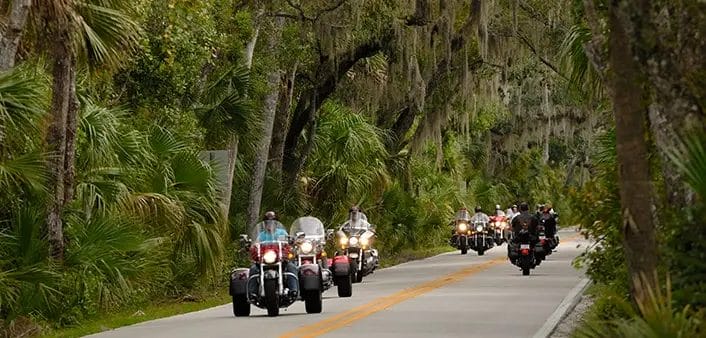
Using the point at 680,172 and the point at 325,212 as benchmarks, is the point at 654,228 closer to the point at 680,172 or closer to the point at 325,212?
the point at 680,172

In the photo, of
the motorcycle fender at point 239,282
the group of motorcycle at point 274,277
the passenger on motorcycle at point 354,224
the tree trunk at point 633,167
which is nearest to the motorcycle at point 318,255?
the group of motorcycle at point 274,277

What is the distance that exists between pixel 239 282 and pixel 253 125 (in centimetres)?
966

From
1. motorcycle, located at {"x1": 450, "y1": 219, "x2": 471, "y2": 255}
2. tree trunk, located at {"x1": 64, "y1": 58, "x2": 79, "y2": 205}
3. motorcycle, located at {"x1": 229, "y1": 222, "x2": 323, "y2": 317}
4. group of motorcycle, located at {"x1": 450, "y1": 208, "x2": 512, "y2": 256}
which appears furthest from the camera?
motorcycle, located at {"x1": 450, "y1": 219, "x2": 471, "y2": 255}

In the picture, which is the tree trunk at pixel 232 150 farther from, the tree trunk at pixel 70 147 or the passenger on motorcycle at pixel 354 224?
the tree trunk at pixel 70 147

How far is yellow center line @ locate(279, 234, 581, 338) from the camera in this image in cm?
1826

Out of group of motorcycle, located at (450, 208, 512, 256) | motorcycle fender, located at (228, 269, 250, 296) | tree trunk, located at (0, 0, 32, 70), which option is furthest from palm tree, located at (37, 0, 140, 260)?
group of motorcycle, located at (450, 208, 512, 256)

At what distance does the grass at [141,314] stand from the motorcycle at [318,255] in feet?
6.37

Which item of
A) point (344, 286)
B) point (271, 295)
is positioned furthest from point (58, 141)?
point (344, 286)

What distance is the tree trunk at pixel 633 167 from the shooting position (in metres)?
10.9

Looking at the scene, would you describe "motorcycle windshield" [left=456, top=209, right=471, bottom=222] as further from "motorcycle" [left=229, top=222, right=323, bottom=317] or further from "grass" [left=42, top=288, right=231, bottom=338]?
"motorcycle" [left=229, top=222, right=323, bottom=317]

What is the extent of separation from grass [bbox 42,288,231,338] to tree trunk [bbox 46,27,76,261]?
1099 millimetres

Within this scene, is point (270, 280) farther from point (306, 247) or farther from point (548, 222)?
point (548, 222)

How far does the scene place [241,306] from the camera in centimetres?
2142

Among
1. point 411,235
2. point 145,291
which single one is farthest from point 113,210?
point 411,235
